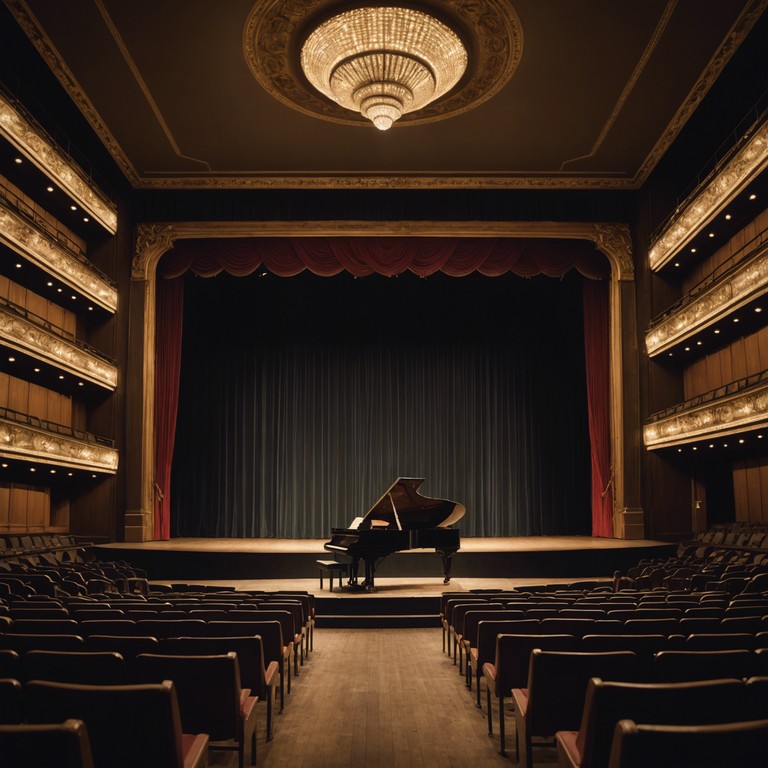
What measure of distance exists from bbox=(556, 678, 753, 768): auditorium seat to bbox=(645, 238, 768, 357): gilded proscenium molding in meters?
9.48

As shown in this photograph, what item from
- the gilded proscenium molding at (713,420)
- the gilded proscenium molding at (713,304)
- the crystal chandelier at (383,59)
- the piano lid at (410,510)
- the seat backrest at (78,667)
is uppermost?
the crystal chandelier at (383,59)

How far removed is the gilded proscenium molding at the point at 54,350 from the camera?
1084 cm

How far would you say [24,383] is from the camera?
1308 cm

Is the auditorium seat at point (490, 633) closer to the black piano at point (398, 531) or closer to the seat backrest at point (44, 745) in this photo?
the seat backrest at point (44, 745)

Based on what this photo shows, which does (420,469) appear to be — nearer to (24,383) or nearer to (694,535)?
(694,535)

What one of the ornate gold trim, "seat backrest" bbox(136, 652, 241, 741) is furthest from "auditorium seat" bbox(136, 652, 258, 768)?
the ornate gold trim

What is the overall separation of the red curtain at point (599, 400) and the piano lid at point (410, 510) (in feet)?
16.9

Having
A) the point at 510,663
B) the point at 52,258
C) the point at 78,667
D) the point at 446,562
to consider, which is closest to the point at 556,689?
the point at 510,663

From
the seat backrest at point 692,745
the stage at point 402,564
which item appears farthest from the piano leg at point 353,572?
the seat backrest at point 692,745

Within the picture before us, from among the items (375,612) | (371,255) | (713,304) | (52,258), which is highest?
(371,255)

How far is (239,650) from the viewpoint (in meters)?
3.96

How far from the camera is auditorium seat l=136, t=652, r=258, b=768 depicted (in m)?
3.21

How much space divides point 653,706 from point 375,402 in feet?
53.1

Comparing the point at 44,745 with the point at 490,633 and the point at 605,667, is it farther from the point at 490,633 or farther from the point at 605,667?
the point at 490,633
